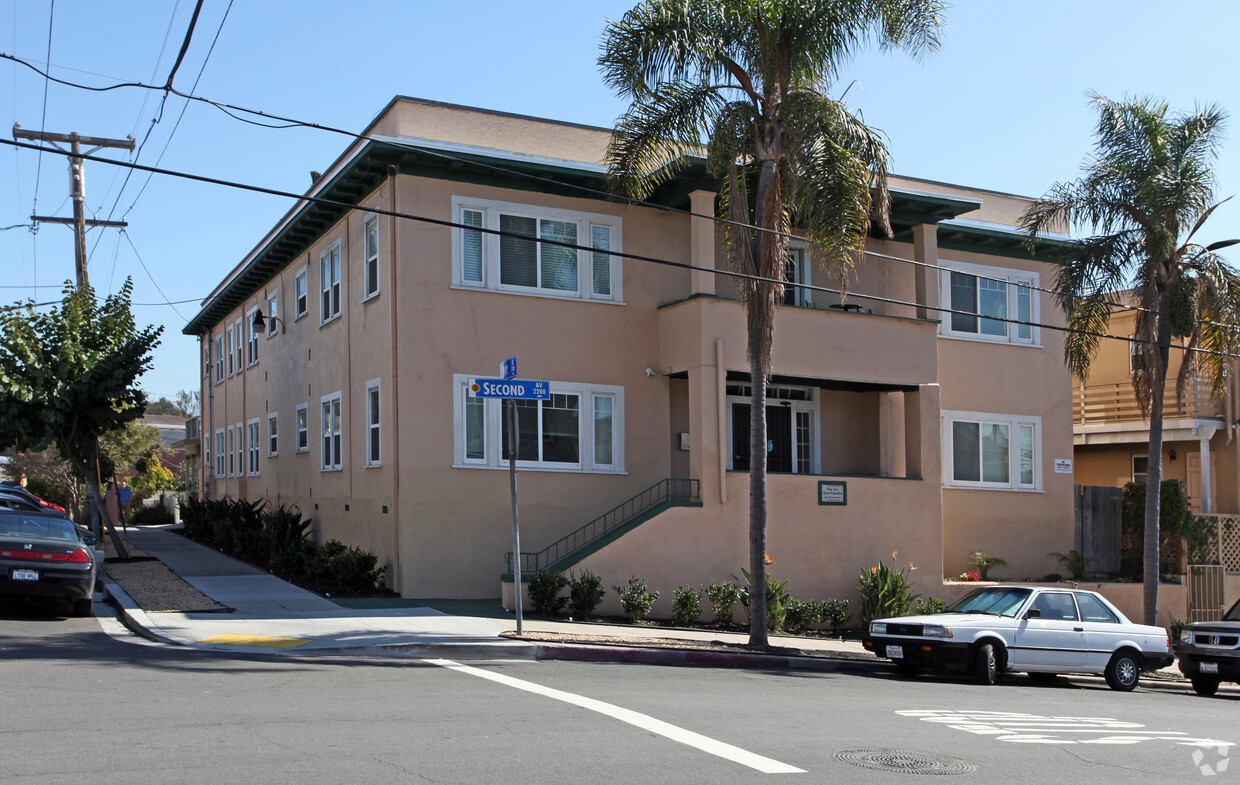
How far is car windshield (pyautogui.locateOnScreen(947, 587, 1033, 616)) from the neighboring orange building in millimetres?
4114

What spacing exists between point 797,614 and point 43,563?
36.7 feet

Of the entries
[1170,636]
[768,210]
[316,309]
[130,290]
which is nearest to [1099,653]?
[768,210]

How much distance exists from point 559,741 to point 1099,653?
979 cm

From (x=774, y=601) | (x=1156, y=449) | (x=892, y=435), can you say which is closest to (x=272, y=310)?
(x=892, y=435)

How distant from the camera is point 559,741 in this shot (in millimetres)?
7957

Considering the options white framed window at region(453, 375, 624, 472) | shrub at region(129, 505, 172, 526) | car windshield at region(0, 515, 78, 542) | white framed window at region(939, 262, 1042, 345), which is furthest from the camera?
shrub at region(129, 505, 172, 526)

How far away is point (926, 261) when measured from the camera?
22.2m

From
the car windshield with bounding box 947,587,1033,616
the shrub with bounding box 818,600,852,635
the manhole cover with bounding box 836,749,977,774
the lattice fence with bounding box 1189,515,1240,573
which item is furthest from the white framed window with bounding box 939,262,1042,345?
the manhole cover with bounding box 836,749,977,774

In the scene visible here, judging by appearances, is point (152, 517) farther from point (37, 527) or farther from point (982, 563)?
point (982, 563)

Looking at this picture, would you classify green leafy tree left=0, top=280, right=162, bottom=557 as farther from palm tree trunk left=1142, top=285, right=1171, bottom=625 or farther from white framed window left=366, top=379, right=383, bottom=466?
palm tree trunk left=1142, top=285, right=1171, bottom=625

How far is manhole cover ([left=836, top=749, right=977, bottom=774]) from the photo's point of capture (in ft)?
25.2

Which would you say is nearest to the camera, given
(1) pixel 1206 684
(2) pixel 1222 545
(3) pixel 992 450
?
(1) pixel 1206 684

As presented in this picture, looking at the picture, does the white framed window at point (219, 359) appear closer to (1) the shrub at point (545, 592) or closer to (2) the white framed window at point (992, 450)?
(1) the shrub at point (545, 592)

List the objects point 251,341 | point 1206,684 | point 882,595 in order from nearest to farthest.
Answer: point 1206,684
point 882,595
point 251,341
